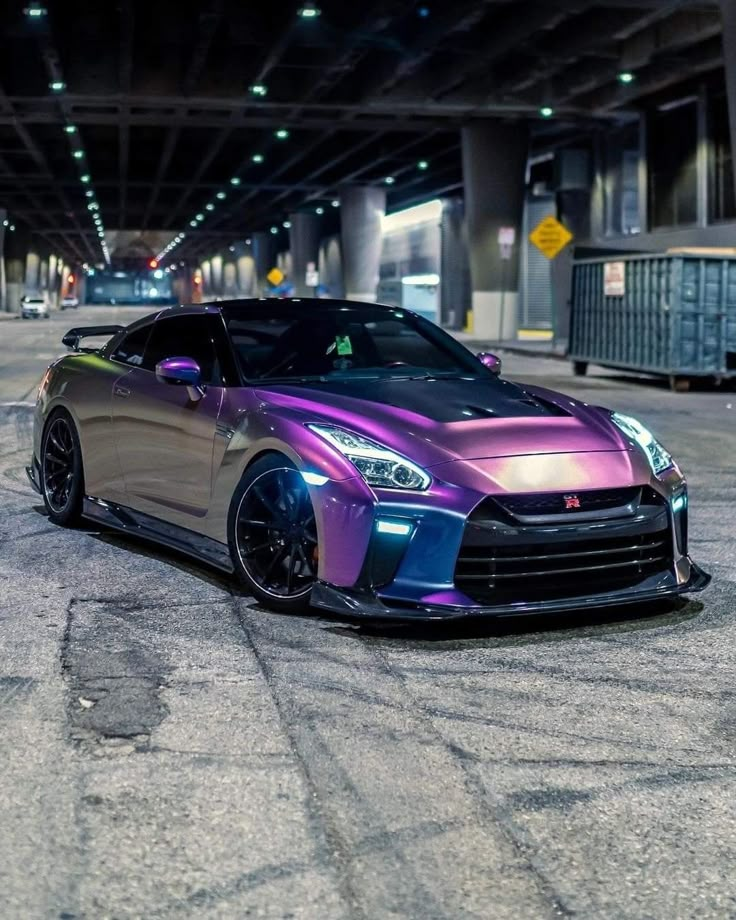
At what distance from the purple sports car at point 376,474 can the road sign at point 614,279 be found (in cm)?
1775

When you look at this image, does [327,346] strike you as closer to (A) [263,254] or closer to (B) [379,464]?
(B) [379,464]

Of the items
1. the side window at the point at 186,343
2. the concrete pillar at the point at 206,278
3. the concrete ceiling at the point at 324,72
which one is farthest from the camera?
the concrete pillar at the point at 206,278

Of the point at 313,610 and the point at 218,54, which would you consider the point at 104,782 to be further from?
the point at 218,54

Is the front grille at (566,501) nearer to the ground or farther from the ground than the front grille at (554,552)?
farther from the ground

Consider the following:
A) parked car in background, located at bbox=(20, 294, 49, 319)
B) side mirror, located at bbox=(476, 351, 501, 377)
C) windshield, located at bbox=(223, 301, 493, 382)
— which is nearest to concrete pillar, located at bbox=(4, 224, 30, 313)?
parked car in background, located at bbox=(20, 294, 49, 319)

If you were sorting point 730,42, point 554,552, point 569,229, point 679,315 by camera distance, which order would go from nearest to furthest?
point 554,552, point 679,315, point 730,42, point 569,229

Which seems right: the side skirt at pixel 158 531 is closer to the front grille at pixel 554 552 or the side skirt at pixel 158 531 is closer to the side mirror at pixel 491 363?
the front grille at pixel 554 552

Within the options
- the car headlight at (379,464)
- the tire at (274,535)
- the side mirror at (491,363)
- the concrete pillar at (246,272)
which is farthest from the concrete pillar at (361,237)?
the car headlight at (379,464)

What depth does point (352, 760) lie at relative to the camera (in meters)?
4.13

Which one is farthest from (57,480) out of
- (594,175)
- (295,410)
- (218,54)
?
(594,175)

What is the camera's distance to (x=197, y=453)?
662cm

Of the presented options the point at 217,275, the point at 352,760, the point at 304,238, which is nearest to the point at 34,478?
the point at 352,760

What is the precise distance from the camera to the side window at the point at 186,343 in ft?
22.7

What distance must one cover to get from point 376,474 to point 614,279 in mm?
20206
